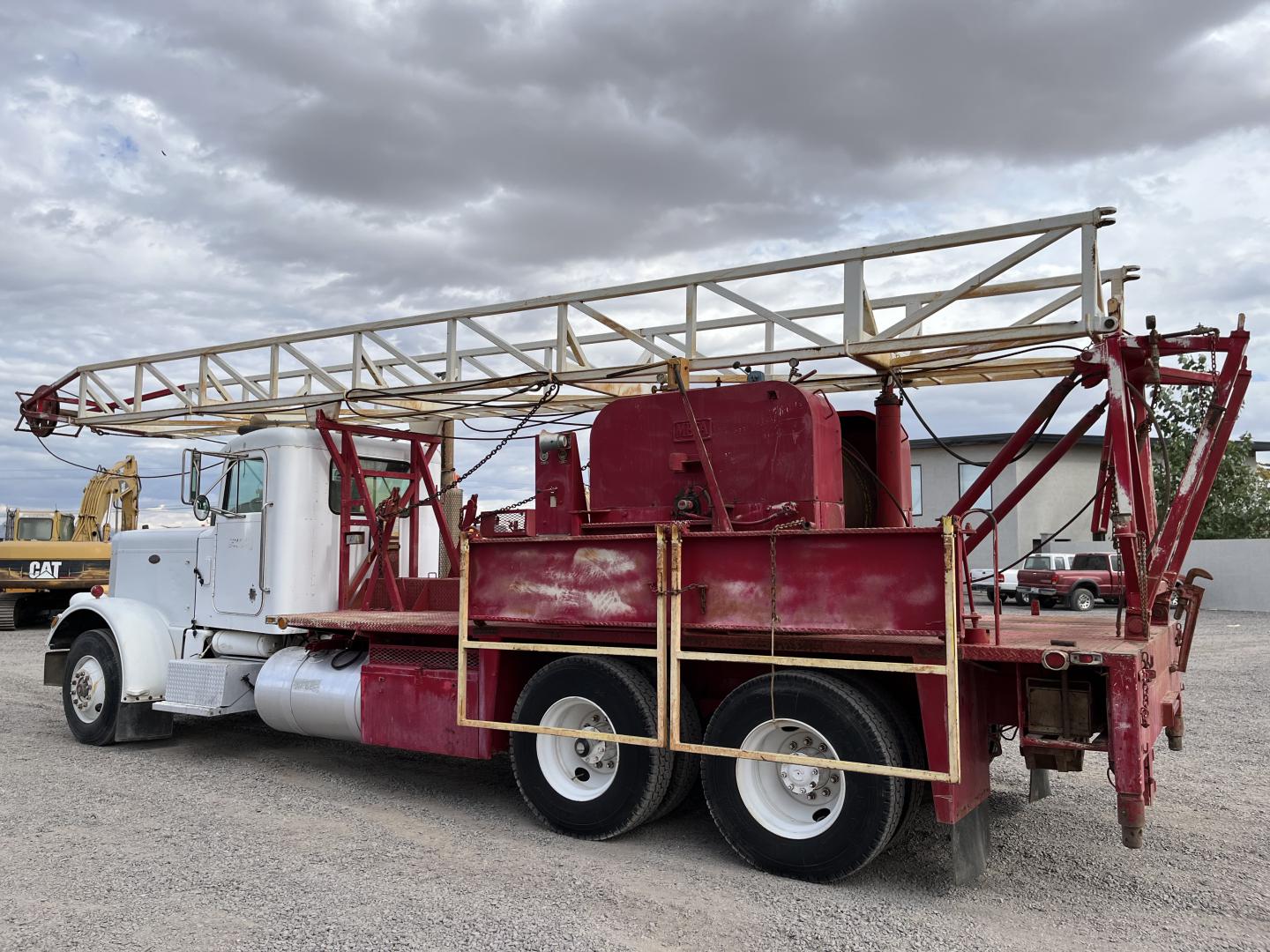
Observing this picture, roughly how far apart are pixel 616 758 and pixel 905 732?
6.50 ft

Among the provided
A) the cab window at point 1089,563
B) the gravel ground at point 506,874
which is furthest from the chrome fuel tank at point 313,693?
the cab window at point 1089,563

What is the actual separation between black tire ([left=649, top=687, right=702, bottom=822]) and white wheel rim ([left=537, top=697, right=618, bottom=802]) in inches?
15.4

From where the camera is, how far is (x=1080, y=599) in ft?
89.0

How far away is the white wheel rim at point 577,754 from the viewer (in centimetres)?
664

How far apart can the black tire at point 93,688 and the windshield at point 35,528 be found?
18.2 meters

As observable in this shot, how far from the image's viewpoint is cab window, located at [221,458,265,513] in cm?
910

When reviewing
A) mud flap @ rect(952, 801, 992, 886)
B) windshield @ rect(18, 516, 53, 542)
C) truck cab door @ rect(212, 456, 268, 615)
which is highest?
windshield @ rect(18, 516, 53, 542)

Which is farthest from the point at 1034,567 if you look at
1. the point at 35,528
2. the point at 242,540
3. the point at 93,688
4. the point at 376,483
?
the point at 35,528

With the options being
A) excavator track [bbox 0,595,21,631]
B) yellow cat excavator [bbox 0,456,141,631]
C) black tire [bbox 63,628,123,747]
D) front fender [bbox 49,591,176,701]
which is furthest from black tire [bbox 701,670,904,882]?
excavator track [bbox 0,595,21,631]

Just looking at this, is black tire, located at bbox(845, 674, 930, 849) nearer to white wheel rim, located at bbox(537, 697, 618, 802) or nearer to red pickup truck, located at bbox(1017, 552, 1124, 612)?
white wheel rim, located at bbox(537, 697, 618, 802)

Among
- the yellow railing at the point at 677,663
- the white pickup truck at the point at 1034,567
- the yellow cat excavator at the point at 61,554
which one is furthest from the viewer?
the white pickup truck at the point at 1034,567

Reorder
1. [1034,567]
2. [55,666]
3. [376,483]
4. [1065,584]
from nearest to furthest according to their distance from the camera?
[376,483], [55,666], [1065,584], [1034,567]

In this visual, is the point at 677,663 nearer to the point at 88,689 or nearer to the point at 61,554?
Answer: the point at 88,689

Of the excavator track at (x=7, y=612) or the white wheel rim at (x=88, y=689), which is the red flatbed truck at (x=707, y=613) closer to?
the white wheel rim at (x=88, y=689)
